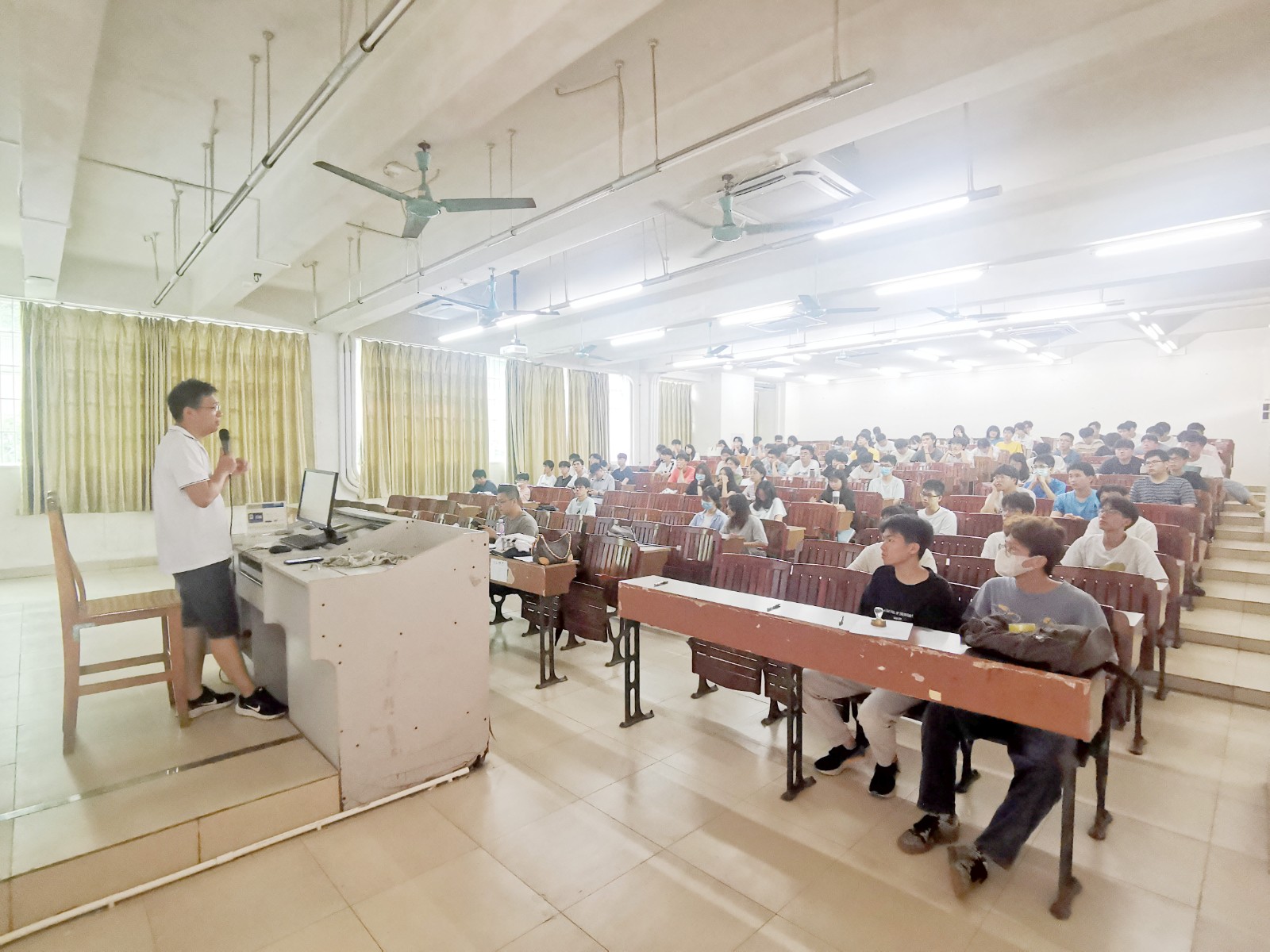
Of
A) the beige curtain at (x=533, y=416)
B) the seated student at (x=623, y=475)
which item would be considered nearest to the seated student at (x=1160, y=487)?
the seated student at (x=623, y=475)

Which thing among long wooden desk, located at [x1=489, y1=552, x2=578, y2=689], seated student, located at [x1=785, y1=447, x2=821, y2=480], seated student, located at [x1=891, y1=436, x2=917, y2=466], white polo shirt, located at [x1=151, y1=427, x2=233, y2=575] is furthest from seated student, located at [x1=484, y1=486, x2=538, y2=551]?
seated student, located at [x1=891, y1=436, x2=917, y2=466]

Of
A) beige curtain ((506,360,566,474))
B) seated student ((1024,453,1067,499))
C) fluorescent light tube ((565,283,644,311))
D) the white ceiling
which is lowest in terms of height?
seated student ((1024,453,1067,499))

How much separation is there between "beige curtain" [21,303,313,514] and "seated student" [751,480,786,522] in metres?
6.41

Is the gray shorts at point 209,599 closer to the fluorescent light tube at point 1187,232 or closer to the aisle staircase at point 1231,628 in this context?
the aisle staircase at point 1231,628

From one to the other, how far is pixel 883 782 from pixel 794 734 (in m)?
0.41

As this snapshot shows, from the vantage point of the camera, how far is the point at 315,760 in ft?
8.07

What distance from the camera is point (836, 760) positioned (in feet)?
8.84

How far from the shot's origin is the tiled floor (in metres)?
1.81

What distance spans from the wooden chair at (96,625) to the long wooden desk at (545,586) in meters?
1.48

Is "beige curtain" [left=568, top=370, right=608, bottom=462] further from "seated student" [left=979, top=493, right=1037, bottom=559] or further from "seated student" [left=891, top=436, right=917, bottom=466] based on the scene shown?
"seated student" [left=979, top=493, right=1037, bottom=559]

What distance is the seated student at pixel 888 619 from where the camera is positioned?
8.08ft

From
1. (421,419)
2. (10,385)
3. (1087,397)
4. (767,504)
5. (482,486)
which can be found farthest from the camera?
(1087,397)

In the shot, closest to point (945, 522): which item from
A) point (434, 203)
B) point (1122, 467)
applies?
point (1122, 467)

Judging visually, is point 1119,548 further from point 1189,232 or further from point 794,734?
point 1189,232
